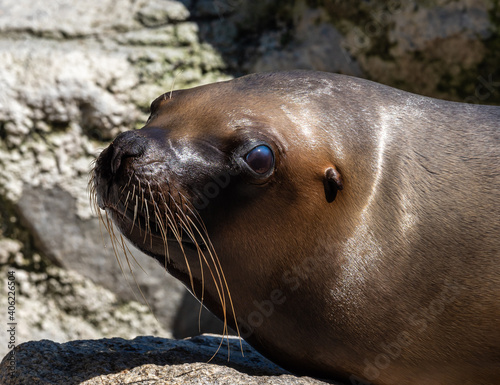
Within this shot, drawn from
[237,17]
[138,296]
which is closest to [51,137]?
[138,296]

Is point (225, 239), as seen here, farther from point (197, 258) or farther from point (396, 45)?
point (396, 45)

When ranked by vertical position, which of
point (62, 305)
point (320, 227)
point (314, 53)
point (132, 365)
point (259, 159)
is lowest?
point (62, 305)

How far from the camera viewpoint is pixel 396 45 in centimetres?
667

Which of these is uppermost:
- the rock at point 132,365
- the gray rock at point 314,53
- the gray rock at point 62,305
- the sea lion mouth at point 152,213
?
the gray rock at point 314,53

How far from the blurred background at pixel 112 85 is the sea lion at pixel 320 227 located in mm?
3250

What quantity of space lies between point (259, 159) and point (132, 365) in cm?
116

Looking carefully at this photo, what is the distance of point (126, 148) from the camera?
9.42ft

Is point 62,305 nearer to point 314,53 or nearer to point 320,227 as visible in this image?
point 314,53
